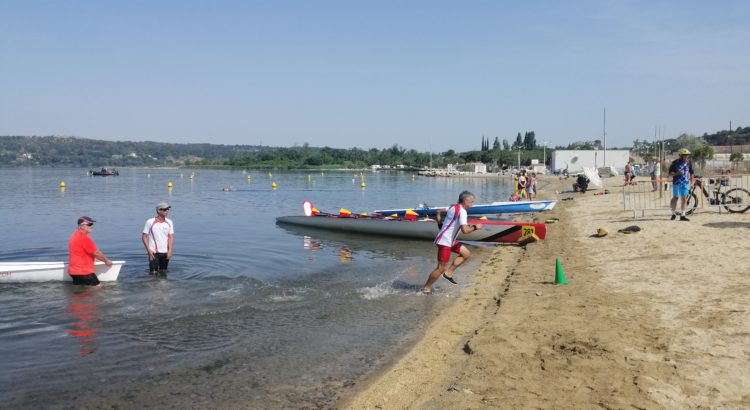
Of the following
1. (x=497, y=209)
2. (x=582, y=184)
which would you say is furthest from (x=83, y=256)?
(x=582, y=184)

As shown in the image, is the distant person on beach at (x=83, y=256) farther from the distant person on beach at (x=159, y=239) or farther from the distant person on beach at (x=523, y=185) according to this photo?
the distant person on beach at (x=523, y=185)

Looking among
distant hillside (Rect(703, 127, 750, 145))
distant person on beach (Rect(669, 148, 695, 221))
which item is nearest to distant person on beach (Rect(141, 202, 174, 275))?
distant person on beach (Rect(669, 148, 695, 221))

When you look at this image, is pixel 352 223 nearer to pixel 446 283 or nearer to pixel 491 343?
pixel 446 283

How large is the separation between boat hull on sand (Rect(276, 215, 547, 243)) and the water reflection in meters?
8.80

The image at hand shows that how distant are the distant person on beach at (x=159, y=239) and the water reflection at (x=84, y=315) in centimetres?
134

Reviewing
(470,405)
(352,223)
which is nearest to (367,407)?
(470,405)

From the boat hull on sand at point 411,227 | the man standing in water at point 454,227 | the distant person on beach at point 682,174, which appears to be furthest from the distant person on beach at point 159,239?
the distant person on beach at point 682,174

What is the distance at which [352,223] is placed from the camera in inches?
821

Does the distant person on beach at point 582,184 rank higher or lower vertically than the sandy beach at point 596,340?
higher

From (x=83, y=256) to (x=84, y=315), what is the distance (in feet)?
6.38

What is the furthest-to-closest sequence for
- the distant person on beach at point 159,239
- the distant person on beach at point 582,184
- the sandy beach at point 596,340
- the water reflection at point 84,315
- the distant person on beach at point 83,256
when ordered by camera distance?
1. the distant person on beach at point 582,184
2. the distant person on beach at point 159,239
3. the distant person on beach at point 83,256
4. the water reflection at point 84,315
5. the sandy beach at point 596,340

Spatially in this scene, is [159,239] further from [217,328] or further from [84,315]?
[217,328]

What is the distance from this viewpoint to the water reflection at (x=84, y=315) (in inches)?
314

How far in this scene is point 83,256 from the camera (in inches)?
434
